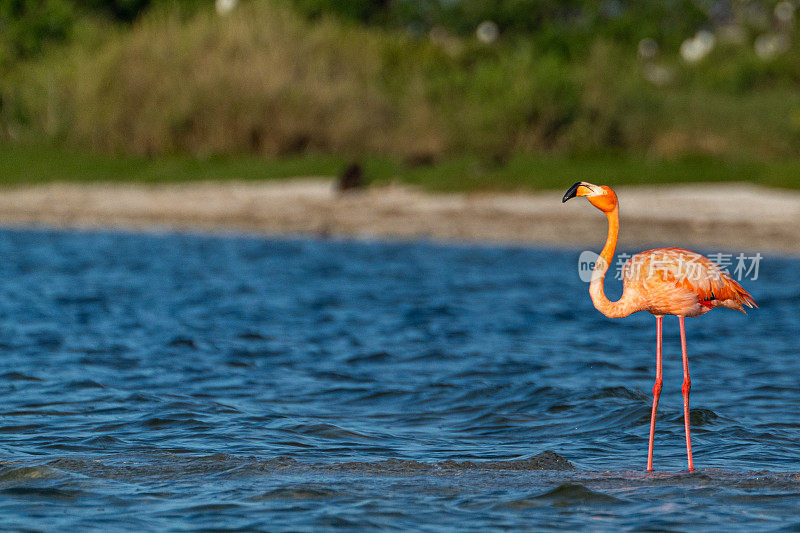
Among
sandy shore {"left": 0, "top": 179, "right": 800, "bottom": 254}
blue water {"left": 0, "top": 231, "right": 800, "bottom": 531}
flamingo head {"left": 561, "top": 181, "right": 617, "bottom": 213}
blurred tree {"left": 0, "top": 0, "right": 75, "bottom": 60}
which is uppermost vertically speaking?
blurred tree {"left": 0, "top": 0, "right": 75, "bottom": 60}

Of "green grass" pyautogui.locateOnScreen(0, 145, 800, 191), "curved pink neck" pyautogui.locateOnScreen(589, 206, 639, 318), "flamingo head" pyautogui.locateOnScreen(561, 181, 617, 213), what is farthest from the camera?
"green grass" pyautogui.locateOnScreen(0, 145, 800, 191)

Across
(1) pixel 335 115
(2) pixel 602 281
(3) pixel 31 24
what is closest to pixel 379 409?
(2) pixel 602 281

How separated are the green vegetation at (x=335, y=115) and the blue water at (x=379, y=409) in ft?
33.7

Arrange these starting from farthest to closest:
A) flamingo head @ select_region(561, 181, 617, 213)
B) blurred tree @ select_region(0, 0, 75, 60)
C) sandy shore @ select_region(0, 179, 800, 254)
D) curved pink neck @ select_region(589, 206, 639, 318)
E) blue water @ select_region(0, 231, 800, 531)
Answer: blurred tree @ select_region(0, 0, 75, 60) < sandy shore @ select_region(0, 179, 800, 254) < curved pink neck @ select_region(589, 206, 639, 318) < flamingo head @ select_region(561, 181, 617, 213) < blue water @ select_region(0, 231, 800, 531)

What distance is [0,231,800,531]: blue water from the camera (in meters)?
5.48

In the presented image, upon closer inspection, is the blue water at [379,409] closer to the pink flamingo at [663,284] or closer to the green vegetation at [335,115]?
the pink flamingo at [663,284]

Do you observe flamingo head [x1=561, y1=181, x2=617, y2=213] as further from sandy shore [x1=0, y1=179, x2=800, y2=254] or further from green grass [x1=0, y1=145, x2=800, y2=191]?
green grass [x1=0, y1=145, x2=800, y2=191]

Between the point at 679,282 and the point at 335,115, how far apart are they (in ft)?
71.6

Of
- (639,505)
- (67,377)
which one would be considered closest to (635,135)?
(67,377)

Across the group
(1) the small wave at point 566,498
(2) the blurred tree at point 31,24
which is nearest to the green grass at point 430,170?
(2) the blurred tree at point 31,24

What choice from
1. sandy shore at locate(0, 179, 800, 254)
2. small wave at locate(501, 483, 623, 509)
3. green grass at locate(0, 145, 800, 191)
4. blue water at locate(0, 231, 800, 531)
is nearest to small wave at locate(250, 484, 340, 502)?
blue water at locate(0, 231, 800, 531)

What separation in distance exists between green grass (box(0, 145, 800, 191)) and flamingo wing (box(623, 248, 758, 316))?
1592 cm

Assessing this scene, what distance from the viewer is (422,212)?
2125cm

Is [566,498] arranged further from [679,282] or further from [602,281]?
[679,282]
